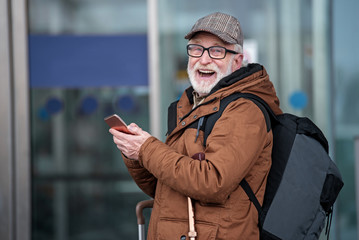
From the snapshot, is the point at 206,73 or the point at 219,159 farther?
the point at 206,73

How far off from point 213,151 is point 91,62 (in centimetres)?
282

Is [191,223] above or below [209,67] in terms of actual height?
below

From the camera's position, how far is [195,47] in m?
2.51

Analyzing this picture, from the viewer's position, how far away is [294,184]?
2.31m

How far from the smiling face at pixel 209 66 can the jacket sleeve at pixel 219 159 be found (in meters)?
0.28

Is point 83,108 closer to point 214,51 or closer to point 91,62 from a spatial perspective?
point 91,62

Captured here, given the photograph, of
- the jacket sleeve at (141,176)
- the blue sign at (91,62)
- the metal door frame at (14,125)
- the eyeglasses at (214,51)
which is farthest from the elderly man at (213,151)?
the metal door frame at (14,125)

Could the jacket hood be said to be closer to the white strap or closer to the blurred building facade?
the white strap

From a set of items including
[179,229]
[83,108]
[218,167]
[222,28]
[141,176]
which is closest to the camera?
[218,167]

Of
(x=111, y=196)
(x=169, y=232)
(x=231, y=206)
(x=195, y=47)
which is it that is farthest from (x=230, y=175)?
(x=111, y=196)

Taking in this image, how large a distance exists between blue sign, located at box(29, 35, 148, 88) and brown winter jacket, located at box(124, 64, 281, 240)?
2.40 m

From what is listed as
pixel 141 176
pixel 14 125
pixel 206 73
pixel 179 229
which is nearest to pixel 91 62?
pixel 14 125

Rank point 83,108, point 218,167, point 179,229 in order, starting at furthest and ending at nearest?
point 83,108, point 179,229, point 218,167

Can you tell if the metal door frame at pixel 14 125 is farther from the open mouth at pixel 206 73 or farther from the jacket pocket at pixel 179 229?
the jacket pocket at pixel 179 229
